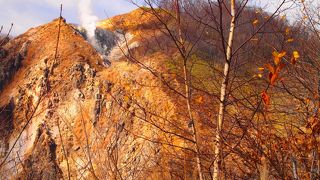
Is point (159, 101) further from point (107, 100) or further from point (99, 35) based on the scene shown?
point (99, 35)

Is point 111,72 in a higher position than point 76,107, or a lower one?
higher

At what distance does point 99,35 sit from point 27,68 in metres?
5.70

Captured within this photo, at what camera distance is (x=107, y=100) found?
54.3ft

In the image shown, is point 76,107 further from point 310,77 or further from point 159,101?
point 310,77

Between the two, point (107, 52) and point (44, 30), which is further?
point (107, 52)

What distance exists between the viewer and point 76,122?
16.2 metres

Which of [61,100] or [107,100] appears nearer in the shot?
[107,100]

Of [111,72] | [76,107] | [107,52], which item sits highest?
[107,52]

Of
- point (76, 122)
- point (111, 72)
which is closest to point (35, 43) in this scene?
point (111, 72)

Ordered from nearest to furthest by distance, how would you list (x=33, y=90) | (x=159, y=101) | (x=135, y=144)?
(x=135, y=144) → (x=159, y=101) → (x=33, y=90)

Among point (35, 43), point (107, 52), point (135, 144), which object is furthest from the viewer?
point (107, 52)

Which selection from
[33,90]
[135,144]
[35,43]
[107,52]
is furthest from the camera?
[107,52]

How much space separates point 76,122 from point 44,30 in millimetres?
8116

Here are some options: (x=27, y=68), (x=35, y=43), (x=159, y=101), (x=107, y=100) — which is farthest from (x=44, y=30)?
(x=159, y=101)
